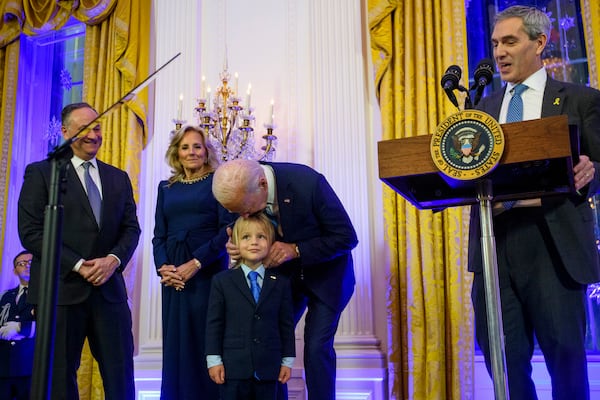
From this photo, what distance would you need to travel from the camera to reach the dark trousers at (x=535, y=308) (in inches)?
76.1

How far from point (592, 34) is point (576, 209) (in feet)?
6.46

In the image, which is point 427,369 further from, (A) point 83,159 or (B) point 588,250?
(A) point 83,159

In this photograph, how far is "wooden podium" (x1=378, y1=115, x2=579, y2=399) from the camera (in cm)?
158

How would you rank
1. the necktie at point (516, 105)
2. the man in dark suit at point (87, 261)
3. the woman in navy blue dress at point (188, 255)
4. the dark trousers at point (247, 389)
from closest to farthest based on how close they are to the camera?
the necktie at point (516, 105), the dark trousers at point (247, 389), the man in dark suit at point (87, 261), the woman in navy blue dress at point (188, 255)

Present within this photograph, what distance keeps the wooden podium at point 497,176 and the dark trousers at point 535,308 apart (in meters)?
0.27

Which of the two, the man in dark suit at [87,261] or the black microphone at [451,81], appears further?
the man in dark suit at [87,261]

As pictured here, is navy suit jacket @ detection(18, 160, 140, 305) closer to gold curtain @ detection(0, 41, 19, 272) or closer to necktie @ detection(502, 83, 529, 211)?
necktie @ detection(502, 83, 529, 211)

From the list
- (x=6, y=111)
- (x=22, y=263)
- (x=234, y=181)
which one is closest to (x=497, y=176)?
(x=234, y=181)

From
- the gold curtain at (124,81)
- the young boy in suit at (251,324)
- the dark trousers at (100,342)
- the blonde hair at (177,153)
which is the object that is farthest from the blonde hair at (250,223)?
the gold curtain at (124,81)

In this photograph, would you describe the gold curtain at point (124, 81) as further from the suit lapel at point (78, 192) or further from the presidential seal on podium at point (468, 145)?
the presidential seal on podium at point (468, 145)

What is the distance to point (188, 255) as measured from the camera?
3170mm

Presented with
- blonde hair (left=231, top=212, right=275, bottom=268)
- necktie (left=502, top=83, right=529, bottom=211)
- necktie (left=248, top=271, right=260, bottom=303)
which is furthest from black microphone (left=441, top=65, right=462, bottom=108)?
necktie (left=248, top=271, right=260, bottom=303)

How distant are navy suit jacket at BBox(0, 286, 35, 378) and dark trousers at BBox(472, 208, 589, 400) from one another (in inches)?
125

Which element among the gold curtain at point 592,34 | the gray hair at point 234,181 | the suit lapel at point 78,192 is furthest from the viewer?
the gold curtain at point 592,34
